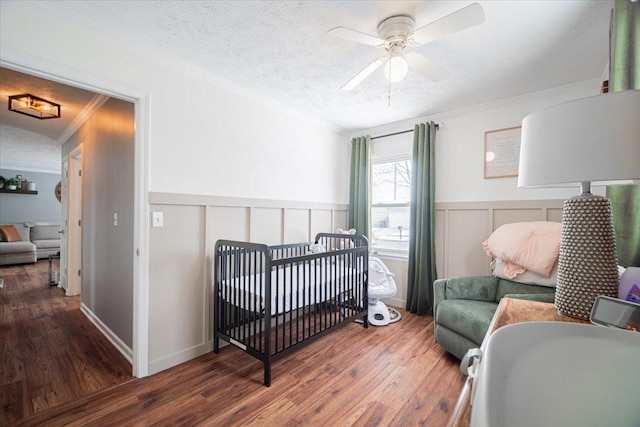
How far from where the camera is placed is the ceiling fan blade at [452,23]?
1.17 meters

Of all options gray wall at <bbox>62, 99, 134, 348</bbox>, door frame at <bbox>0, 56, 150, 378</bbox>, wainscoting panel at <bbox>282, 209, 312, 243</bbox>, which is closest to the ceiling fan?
door frame at <bbox>0, 56, 150, 378</bbox>

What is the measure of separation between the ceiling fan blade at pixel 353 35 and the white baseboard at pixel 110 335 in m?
2.51

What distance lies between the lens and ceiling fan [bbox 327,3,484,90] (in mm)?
1255

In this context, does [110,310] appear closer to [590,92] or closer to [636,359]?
[636,359]

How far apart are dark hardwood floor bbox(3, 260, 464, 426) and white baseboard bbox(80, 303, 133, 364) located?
0.34 metres

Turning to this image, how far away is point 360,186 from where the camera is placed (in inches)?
136

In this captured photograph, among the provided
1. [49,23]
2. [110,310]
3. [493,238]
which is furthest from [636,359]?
[110,310]

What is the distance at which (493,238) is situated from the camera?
233cm


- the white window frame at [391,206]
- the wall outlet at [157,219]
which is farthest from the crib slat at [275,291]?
the white window frame at [391,206]

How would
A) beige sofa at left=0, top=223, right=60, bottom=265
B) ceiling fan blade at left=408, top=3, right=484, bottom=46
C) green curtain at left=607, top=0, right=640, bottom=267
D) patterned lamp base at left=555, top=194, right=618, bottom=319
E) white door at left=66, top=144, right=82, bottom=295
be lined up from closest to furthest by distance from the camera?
patterned lamp base at left=555, top=194, right=618, bottom=319 → green curtain at left=607, top=0, right=640, bottom=267 → ceiling fan blade at left=408, top=3, right=484, bottom=46 → white door at left=66, top=144, right=82, bottom=295 → beige sofa at left=0, top=223, right=60, bottom=265

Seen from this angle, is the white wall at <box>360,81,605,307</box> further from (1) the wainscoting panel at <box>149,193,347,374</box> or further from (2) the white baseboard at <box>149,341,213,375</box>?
(2) the white baseboard at <box>149,341,213,375</box>

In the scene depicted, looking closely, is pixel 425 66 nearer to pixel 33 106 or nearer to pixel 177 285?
pixel 177 285

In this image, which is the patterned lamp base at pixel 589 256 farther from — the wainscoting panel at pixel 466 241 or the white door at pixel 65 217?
the white door at pixel 65 217

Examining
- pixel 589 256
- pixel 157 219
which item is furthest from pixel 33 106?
pixel 589 256
